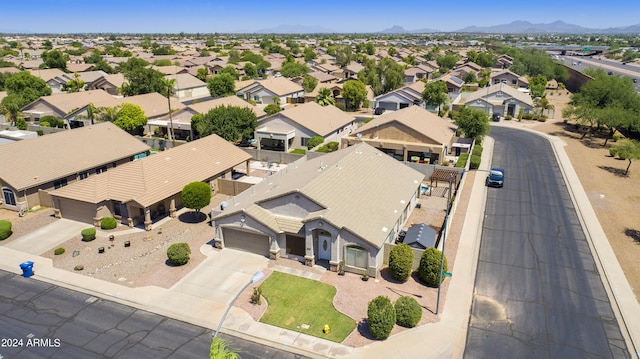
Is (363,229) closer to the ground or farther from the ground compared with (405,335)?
farther from the ground

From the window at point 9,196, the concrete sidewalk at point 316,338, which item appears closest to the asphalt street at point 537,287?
the concrete sidewalk at point 316,338

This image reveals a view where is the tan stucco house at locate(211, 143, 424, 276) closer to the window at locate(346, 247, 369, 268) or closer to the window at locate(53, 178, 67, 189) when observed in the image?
the window at locate(346, 247, 369, 268)

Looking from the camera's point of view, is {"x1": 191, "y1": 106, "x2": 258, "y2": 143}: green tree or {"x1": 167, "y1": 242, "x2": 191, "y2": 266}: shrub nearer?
{"x1": 167, "y1": 242, "x2": 191, "y2": 266}: shrub

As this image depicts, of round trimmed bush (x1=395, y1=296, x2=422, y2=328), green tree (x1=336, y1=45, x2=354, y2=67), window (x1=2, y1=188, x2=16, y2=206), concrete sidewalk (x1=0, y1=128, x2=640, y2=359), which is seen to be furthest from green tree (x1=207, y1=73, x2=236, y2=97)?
round trimmed bush (x1=395, y1=296, x2=422, y2=328)

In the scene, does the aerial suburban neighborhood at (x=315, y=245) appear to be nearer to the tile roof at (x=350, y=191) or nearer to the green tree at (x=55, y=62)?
the tile roof at (x=350, y=191)

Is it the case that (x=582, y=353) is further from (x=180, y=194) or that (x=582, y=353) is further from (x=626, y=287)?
(x=180, y=194)

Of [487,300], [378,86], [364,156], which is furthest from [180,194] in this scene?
[378,86]
